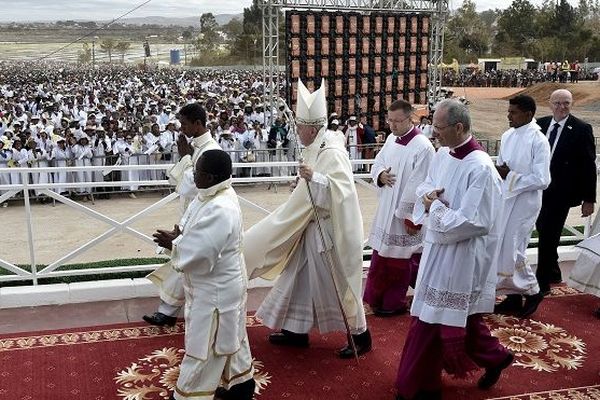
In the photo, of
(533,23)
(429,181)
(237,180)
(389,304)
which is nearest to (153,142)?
(237,180)

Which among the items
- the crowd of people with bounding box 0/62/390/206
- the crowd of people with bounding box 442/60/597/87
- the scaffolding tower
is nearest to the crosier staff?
the crowd of people with bounding box 0/62/390/206

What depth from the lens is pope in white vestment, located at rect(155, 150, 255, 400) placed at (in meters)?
3.42

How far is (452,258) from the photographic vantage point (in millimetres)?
3723

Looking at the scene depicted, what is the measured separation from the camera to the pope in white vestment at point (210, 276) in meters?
3.42

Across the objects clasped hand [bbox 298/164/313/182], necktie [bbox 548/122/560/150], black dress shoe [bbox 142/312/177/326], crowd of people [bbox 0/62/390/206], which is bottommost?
black dress shoe [bbox 142/312/177/326]

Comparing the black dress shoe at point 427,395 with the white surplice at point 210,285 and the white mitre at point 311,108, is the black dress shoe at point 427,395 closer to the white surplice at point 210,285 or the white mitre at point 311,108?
the white surplice at point 210,285

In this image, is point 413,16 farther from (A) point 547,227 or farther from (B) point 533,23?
(B) point 533,23

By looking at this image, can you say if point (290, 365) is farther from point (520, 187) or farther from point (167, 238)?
point (520, 187)

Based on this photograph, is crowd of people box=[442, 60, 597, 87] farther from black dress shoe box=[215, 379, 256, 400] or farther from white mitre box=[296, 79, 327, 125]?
black dress shoe box=[215, 379, 256, 400]

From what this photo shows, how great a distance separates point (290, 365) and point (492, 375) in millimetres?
1311

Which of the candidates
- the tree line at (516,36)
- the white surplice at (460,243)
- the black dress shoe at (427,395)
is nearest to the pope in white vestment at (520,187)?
the white surplice at (460,243)

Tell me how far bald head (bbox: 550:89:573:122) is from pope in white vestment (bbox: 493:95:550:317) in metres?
0.48

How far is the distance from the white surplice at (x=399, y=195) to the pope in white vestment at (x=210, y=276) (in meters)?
1.87

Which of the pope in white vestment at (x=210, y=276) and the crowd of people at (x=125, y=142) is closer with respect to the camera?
the pope in white vestment at (x=210, y=276)
